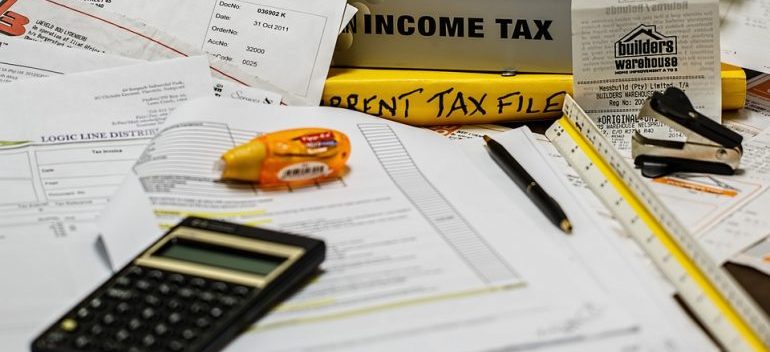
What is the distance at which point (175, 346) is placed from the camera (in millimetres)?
464

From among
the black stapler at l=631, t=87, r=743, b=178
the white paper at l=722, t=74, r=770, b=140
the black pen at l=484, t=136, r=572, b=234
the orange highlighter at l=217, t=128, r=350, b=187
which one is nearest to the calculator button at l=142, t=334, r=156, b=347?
the orange highlighter at l=217, t=128, r=350, b=187

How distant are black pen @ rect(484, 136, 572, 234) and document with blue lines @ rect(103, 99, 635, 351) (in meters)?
0.02

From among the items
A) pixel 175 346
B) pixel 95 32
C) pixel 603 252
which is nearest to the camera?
pixel 175 346

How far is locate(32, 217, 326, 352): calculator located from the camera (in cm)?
47

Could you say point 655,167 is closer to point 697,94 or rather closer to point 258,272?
point 697,94

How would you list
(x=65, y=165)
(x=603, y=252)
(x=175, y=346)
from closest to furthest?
(x=175, y=346), (x=603, y=252), (x=65, y=165)

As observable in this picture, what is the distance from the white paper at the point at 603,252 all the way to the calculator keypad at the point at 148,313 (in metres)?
0.21

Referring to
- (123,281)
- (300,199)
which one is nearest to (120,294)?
(123,281)

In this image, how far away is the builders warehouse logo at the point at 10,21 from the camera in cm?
79

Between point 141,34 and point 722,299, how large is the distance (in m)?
0.53

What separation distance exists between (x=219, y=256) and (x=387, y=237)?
11 centimetres

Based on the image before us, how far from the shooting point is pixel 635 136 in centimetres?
71

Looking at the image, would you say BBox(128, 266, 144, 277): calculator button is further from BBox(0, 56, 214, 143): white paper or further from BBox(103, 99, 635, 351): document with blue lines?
BBox(0, 56, 214, 143): white paper

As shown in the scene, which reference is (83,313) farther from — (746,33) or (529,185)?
Result: (746,33)
